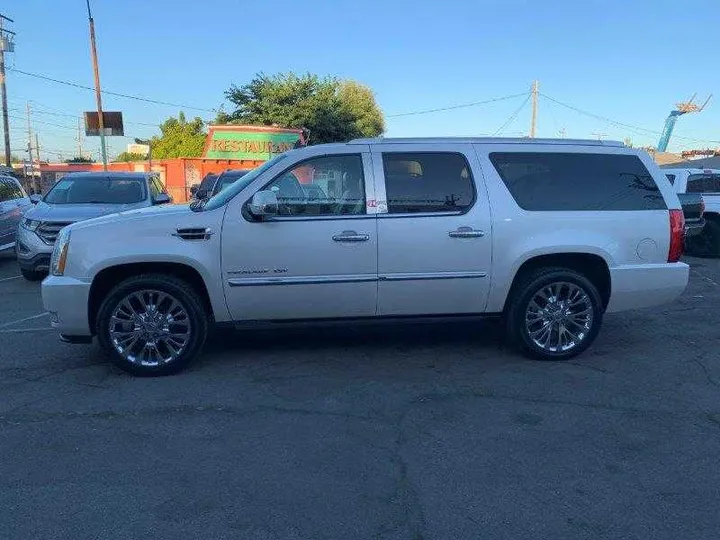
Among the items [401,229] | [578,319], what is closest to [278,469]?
[401,229]

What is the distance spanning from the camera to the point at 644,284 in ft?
18.9

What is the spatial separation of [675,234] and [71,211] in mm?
8402

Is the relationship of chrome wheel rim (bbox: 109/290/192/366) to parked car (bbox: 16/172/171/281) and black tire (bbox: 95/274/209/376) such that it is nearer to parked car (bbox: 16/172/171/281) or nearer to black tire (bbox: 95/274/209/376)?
black tire (bbox: 95/274/209/376)

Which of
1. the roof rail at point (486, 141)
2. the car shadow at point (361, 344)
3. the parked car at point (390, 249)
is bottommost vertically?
the car shadow at point (361, 344)

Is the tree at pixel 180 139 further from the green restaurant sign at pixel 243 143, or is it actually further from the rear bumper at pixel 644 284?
the rear bumper at pixel 644 284

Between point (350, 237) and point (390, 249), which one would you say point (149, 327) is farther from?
point (390, 249)

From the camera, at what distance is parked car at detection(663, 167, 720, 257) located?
12.7 m

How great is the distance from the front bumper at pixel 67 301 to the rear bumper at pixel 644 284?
4.46 metres

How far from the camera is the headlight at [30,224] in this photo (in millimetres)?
9750

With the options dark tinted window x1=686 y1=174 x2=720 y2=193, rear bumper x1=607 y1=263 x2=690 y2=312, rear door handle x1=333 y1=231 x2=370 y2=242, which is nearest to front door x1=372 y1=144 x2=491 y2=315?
rear door handle x1=333 y1=231 x2=370 y2=242

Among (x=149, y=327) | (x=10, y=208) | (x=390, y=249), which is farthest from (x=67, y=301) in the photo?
(x=10, y=208)

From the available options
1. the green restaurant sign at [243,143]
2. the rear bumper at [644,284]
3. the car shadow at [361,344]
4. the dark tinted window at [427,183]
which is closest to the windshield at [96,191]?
the car shadow at [361,344]

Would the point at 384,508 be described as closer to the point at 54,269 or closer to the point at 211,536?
the point at 211,536

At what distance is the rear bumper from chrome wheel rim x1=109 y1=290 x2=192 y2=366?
3.73 meters
